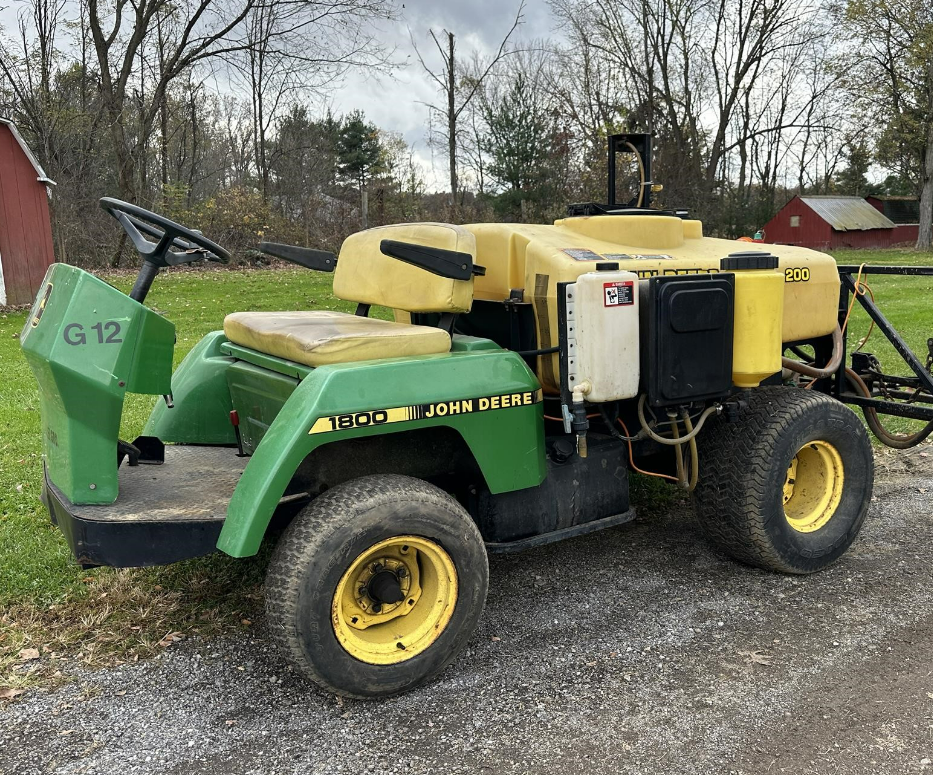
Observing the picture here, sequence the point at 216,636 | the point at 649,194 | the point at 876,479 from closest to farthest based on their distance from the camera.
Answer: the point at 216,636
the point at 649,194
the point at 876,479

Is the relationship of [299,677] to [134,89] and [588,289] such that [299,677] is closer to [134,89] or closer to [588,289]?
[588,289]

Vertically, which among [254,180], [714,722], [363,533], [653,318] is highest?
[254,180]

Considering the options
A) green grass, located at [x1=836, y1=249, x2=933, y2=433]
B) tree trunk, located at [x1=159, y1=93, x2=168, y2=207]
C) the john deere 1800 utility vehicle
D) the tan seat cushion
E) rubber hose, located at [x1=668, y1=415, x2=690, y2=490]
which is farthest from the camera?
tree trunk, located at [x1=159, y1=93, x2=168, y2=207]

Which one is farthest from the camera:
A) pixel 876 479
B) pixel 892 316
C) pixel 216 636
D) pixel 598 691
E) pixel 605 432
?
pixel 892 316

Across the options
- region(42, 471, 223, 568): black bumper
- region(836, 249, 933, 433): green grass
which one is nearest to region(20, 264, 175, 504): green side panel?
region(42, 471, 223, 568): black bumper

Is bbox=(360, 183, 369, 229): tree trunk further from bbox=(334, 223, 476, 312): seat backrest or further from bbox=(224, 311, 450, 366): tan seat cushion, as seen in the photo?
bbox=(224, 311, 450, 366): tan seat cushion

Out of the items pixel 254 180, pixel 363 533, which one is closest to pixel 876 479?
pixel 363 533

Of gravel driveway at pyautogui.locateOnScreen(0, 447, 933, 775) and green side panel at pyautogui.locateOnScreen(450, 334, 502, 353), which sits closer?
gravel driveway at pyautogui.locateOnScreen(0, 447, 933, 775)

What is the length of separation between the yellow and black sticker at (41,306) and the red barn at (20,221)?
11.1 m

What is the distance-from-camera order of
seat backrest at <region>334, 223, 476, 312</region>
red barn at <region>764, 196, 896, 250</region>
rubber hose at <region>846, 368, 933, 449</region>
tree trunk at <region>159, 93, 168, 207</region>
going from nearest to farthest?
seat backrest at <region>334, 223, 476, 312</region> < rubber hose at <region>846, 368, 933, 449</region> < tree trunk at <region>159, 93, 168, 207</region> < red barn at <region>764, 196, 896, 250</region>

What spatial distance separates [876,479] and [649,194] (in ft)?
7.36

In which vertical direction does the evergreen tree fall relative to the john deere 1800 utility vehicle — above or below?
above

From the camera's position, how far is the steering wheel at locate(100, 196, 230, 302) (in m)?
3.21

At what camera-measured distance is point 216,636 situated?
3.22m
